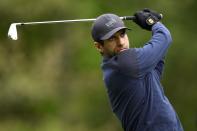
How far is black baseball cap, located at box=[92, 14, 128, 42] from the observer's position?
4586mm

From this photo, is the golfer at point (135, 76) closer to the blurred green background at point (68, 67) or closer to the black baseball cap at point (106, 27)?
the black baseball cap at point (106, 27)

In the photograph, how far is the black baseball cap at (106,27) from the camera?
459 centimetres

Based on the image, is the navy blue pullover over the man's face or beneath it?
beneath

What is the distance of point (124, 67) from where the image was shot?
452cm

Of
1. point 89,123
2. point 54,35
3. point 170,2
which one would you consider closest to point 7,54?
point 54,35

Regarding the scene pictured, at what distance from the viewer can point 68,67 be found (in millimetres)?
12211

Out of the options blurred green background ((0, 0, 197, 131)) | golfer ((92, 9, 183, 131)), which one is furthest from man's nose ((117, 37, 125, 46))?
blurred green background ((0, 0, 197, 131))

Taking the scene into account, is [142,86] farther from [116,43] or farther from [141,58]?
[116,43]

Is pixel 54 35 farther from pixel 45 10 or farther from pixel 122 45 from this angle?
pixel 122 45

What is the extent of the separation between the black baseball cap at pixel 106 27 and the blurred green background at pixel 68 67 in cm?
644

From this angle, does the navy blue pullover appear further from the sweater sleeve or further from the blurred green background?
the blurred green background

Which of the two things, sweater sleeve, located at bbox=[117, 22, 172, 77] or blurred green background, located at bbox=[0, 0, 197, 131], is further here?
blurred green background, located at bbox=[0, 0, 197, 131]

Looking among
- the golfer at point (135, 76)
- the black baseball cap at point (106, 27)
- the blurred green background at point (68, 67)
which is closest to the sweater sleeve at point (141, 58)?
the golfer at point (135, 76)

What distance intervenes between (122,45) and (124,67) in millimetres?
128
